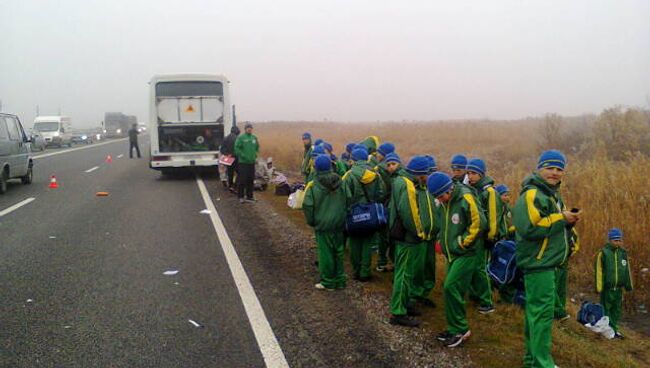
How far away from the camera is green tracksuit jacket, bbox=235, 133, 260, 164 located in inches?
487

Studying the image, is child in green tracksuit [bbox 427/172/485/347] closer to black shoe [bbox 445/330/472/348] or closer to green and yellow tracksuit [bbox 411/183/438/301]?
black shoe [bbox 445/330/472/348]

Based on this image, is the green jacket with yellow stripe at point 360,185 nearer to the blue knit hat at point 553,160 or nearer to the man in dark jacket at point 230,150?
the blue knit hat at point 553,160

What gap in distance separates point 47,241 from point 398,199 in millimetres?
6248

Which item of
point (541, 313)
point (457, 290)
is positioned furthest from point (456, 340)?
point (541, 313)

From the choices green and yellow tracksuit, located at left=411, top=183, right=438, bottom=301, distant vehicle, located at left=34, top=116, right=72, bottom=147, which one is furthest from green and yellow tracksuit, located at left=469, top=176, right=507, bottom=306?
distant vehicle, located at left=34, top=116, right=72, bottom=147

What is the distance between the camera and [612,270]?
21.1 ft

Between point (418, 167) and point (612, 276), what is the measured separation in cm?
301

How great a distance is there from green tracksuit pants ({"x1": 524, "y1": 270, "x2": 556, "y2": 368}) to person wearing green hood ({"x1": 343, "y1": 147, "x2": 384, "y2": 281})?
2690mm

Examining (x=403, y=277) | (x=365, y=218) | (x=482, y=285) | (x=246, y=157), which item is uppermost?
(x=246, y=157)

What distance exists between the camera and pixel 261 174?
51.3ft

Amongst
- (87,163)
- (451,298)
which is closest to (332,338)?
(451,298)

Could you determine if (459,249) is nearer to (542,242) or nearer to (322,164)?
(542,242)

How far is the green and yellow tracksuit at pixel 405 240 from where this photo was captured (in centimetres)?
509

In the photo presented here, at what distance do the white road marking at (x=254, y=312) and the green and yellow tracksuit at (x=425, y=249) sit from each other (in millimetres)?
1643
